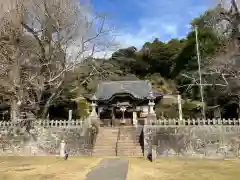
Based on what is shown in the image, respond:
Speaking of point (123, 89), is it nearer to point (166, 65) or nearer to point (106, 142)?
point (106, 142)

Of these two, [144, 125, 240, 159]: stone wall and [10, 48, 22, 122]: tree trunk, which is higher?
[10, 48, 22, 122]: tree trunk

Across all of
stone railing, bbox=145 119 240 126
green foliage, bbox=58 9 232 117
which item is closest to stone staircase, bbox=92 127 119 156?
stone railing, bbox=145 119 240 126

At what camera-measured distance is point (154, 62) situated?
52969 millimetres

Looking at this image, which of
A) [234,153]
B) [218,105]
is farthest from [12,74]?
[218,105]

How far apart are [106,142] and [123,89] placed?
43.5 ft

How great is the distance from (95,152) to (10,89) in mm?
7024

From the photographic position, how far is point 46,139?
52.6 ft

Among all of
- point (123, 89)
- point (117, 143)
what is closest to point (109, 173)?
point (117, 143)

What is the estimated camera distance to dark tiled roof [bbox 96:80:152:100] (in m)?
29.8

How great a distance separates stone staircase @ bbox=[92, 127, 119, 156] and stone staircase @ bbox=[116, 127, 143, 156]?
386 mm

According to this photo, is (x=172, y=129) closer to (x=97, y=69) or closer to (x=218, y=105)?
(x=97, y=69)

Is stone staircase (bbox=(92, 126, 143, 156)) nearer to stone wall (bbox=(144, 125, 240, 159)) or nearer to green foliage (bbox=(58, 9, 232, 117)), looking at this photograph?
stone wall (bbox=(144, 125, 240, 159))

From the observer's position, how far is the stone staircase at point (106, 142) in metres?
16.2

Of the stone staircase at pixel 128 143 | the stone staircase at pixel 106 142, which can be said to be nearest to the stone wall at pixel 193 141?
the stone staircase at pixel 128 143
